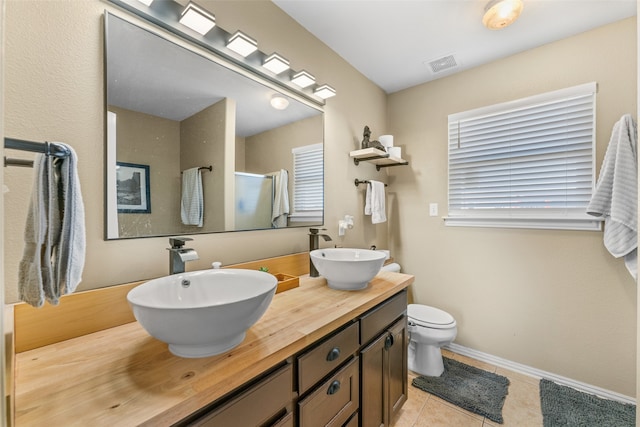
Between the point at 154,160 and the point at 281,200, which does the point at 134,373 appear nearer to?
the point at 154,160

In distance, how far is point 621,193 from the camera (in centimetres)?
154

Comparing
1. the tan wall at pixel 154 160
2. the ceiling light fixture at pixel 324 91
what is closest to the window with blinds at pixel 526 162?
the ceiling light fixture at pixel 324 91

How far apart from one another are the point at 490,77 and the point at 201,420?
2.75 meters

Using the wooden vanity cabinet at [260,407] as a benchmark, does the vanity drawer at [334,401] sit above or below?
below

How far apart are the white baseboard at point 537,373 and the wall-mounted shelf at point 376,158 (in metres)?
1.68

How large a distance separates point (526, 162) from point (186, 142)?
2317mm

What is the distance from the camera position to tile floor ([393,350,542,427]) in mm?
1537

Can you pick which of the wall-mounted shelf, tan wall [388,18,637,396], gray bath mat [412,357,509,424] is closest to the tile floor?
gray bath mat [412,357,509,424]

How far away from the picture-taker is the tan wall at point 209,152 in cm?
118

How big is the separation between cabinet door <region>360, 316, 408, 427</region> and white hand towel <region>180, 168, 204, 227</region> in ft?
3.16

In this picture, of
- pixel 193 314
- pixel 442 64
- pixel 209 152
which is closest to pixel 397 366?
pixel 193 314

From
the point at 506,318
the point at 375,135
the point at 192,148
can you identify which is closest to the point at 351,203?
the point at 375,135

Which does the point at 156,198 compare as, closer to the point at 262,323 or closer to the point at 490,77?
the point at 262,323

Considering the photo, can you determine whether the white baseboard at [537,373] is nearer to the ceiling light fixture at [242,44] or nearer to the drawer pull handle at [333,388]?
the drawer pull handle at [333,388]
